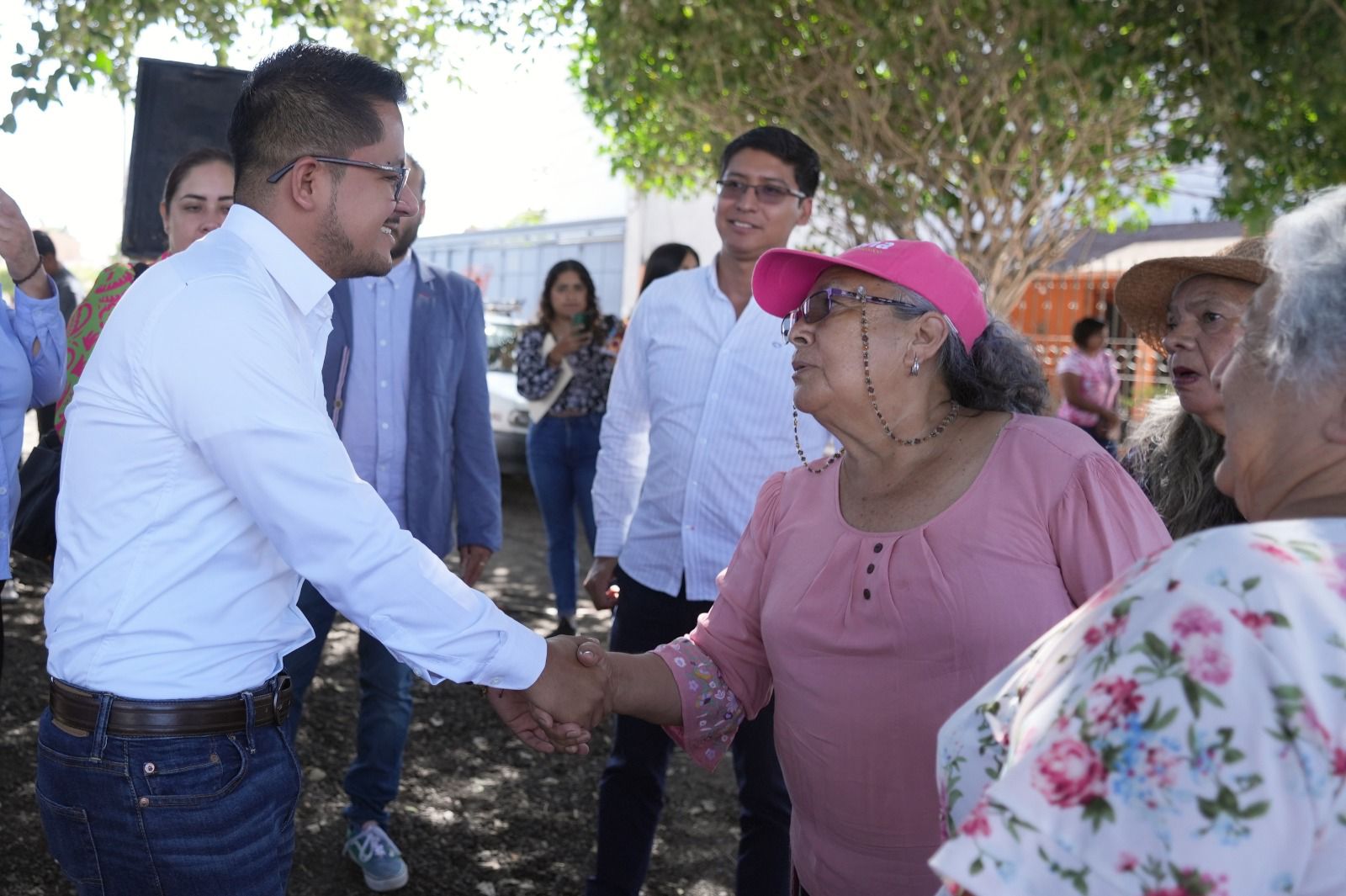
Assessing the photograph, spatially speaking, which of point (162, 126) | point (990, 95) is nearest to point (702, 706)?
point (162, 126)

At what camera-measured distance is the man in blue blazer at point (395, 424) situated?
13.5ft

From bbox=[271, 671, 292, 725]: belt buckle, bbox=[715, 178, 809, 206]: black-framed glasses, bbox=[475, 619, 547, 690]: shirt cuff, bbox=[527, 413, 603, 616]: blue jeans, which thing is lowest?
bbox=[527, 413, 603, 616]: blue jeans

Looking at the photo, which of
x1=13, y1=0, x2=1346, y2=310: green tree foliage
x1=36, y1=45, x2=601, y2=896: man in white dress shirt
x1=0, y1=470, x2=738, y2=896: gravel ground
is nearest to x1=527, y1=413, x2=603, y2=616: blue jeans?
x1=0, y1=470, x2=738, y2=896: gravel ground

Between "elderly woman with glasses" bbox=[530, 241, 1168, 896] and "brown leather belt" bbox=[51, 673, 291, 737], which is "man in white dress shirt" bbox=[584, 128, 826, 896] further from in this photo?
"brown leather belt" bbox=[51, 673, 291, 737]

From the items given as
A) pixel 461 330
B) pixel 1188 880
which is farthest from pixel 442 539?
pixel 1188 880

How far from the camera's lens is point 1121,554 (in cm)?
221

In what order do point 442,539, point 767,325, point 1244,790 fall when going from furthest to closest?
1. point 442,539
2. point 767,325
3. point 1244,790

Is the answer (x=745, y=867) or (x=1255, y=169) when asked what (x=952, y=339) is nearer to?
(x=745, y=867)

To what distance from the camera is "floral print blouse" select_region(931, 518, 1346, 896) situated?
115 cm

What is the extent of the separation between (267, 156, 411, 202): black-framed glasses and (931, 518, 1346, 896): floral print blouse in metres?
1.75

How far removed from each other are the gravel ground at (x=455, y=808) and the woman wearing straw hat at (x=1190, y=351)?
232cm

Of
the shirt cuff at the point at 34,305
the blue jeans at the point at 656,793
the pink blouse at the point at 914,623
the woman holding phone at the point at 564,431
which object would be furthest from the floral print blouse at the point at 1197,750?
the woman holding phone at the point at 564,431

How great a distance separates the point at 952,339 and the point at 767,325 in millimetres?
1318

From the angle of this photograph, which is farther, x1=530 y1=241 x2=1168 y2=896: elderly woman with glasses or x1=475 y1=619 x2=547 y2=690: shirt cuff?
x1=475 y1=619 x2=547 y2=690: shirt cuff
